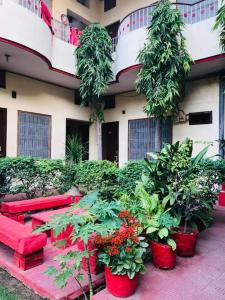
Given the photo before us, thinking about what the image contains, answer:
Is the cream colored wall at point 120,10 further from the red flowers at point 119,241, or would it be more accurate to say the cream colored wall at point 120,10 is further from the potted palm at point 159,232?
the red flowers at point 119,241

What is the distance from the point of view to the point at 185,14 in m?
7.09

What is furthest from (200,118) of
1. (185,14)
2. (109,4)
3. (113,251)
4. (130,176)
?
(109,4)

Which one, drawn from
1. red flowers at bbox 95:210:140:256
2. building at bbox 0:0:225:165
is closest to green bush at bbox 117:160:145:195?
red flowers at bbox 95:210:140:256

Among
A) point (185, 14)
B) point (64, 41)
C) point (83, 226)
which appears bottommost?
point (83, 226)

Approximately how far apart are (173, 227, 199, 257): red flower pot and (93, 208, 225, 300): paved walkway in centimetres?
9

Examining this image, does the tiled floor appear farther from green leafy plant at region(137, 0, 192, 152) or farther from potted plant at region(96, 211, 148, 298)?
green leafy plant at region(137, 0, 192, 152)

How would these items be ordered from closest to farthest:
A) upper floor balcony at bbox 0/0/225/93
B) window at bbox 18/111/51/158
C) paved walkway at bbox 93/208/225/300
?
paved walkway at bbox 93/208/225/300 → upper floor balcony at bbox 0/0/225/93 → window at bbox 18/111/51/158

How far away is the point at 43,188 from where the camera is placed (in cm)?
641

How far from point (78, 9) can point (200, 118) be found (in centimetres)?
681

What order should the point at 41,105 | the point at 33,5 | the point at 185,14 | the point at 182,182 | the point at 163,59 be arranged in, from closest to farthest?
the point at 182,182
the point at 163,59
the point at 33,5
the point at 185,14
the point at 41,105

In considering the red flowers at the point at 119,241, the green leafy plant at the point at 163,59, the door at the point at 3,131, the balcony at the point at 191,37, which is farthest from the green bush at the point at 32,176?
A: the red flowers at the point at 119,241

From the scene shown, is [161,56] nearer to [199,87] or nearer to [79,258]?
[199,87]

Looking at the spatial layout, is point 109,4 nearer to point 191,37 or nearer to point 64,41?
point 64,41

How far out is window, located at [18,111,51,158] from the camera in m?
8.12
